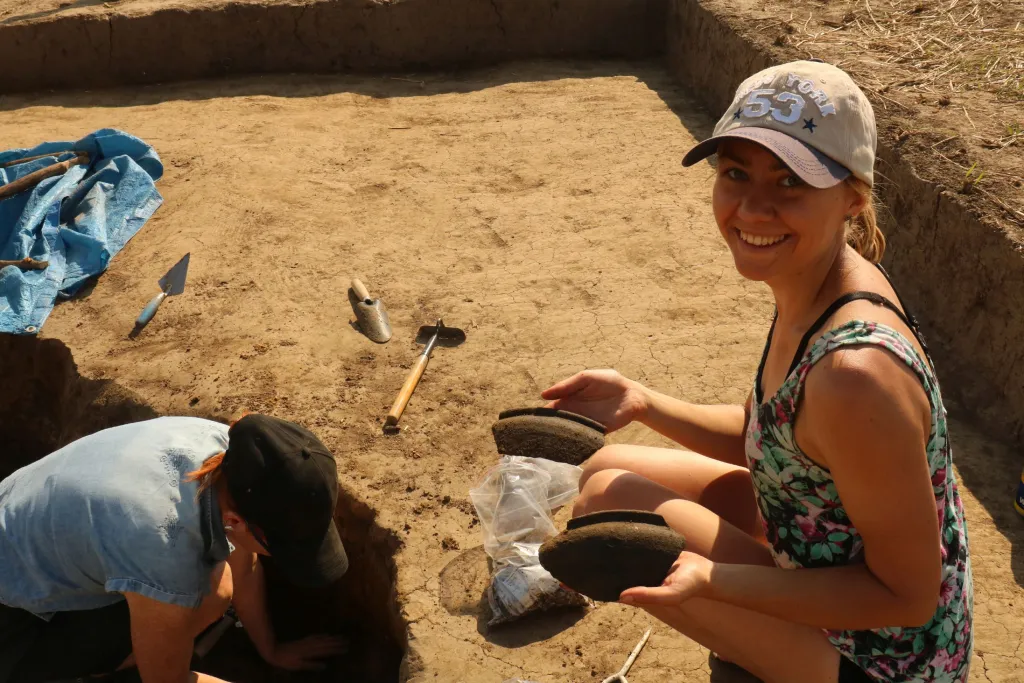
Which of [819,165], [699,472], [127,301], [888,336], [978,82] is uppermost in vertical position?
[819,165]

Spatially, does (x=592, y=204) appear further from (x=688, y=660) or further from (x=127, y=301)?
(x=688, y=660)

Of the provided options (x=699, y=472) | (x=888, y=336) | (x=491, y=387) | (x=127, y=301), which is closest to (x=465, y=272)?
(x=491, y=387)

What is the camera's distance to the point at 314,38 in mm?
6492

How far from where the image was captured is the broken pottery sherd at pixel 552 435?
2396mm

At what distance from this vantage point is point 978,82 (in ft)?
15.2

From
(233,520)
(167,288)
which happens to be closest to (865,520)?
(233,520)

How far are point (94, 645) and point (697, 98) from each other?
4759 mm

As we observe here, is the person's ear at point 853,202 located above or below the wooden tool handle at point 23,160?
above

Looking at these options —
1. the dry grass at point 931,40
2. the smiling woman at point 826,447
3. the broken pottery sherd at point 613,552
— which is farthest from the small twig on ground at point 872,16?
the broken pottery sherd at point 613,552

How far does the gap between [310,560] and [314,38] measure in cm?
481

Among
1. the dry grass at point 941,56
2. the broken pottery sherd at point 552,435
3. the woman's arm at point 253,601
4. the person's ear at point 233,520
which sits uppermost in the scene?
the dry grass at point 941,56

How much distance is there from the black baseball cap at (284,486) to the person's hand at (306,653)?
0.93m

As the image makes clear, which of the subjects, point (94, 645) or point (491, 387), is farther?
point (491, 387)

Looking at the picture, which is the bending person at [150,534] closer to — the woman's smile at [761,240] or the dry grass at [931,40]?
the woman's smile at [761,240]
